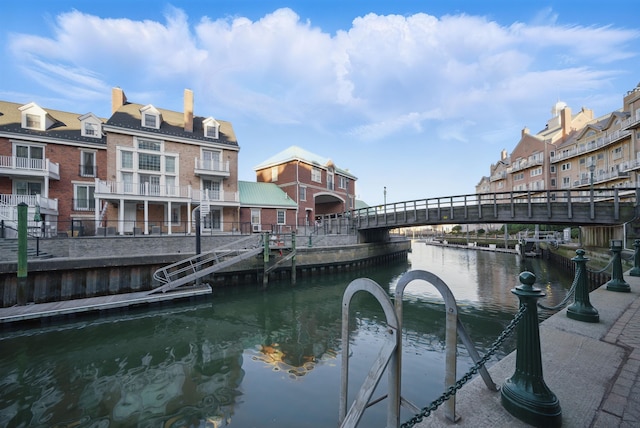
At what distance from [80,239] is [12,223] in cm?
560

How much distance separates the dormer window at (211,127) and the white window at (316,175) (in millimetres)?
12272

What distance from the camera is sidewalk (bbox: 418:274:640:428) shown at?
9.27ft

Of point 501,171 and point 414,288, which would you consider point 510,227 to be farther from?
point 414,288

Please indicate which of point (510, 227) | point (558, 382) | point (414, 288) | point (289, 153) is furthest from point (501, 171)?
point (558, 382)

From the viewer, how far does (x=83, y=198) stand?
24859mm

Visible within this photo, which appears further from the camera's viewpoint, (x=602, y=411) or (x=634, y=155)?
(x=634, y=155)

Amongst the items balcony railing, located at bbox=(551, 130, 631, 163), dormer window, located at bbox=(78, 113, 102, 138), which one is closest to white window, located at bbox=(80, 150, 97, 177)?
dormer window, located at bbox=(78, 113, 102, 138)

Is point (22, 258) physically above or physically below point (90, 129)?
below

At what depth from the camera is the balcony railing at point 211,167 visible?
27188mm

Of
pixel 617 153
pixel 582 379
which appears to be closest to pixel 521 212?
pixel 582 379

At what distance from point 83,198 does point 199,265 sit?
1639 centimetres

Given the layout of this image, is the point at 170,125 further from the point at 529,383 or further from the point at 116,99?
the point at 529,383

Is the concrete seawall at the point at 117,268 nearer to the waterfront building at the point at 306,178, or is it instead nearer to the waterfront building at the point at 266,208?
the waterfront building at the point at 266,208

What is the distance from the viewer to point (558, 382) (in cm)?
347
